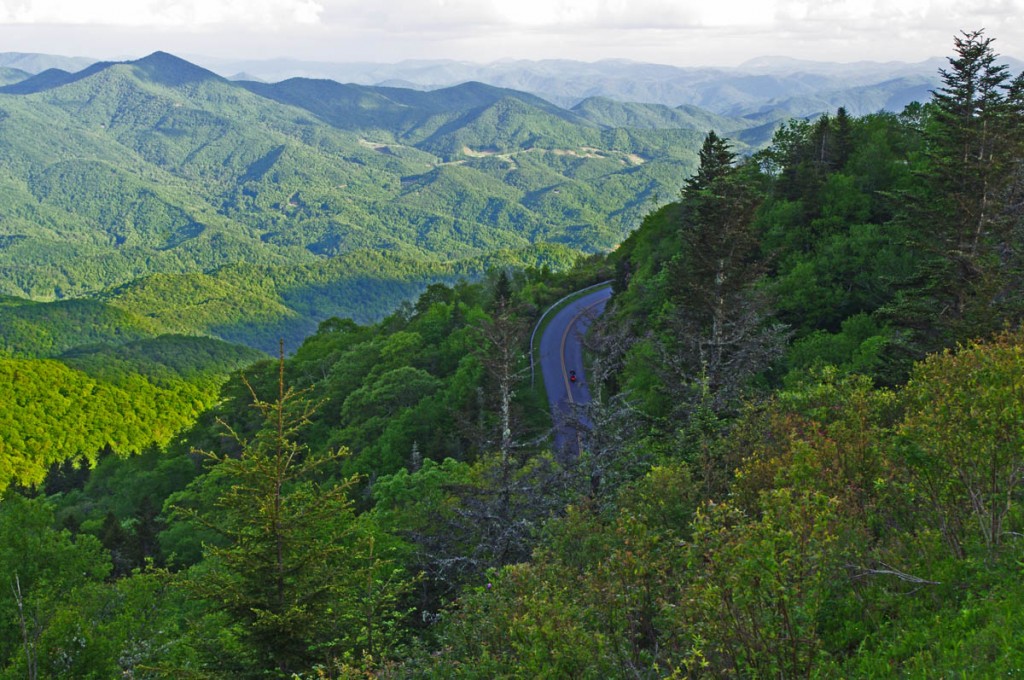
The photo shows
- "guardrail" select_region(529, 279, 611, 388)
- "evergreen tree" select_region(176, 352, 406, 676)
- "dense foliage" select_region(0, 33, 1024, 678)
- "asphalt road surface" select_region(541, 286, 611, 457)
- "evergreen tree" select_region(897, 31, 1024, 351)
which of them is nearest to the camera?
"dense foliage" select_region(0, 33, 1024, 678)

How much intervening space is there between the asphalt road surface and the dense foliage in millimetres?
2436

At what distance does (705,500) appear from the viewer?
14516 mm

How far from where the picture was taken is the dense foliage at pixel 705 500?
9898 millimetres

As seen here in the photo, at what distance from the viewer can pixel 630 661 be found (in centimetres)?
1020

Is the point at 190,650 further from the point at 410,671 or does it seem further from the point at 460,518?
the point at 460,518

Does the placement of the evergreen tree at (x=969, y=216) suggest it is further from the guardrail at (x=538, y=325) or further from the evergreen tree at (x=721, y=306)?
the guardrail at (x=538, y=325)

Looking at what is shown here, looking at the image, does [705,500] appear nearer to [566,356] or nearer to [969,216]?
[969,216]

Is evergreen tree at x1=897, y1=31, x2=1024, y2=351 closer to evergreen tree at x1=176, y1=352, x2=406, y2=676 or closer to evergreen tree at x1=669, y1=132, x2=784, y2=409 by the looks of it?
evergreen tree at x1=669, y1=132, x2=784, y2=409

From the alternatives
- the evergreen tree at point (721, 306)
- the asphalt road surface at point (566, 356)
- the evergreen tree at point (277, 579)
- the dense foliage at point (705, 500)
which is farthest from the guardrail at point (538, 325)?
the evergreen tree at point (277, 579)

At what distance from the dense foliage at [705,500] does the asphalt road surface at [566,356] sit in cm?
244

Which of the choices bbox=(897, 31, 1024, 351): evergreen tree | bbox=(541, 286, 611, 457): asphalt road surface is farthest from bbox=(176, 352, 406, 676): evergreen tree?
bbox=(541, 286, 611, 457): asphalt road surface

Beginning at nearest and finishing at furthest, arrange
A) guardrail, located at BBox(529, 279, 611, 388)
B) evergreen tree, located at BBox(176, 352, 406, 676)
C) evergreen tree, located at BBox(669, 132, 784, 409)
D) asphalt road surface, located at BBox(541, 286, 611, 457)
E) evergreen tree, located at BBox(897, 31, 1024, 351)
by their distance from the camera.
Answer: evergreen tree, located at BBox(176, 352, 406, 676), evergreen tree, located at BBox(897, 31, 1024, 351), evergreen tree, located at BBox(669, 132, 784, 409), asphalt road surface, located at BBox(541, 286, 611, 457), guardrail, located at BBox(529, 279, 611, 388)

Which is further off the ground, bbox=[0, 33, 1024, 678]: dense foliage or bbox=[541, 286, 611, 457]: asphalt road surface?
bbox=[0, 33, 1024, 678]: dense foliage

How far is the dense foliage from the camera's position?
9898mm
